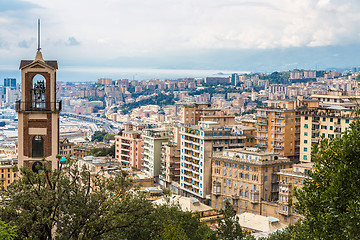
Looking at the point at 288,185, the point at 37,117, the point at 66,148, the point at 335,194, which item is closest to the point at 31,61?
the point at 37,117

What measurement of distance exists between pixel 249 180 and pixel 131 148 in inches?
918

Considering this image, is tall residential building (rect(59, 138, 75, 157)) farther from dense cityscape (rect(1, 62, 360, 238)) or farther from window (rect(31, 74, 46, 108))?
window (rect(31, 74, 46, 108))

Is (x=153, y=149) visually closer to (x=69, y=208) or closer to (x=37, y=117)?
(x=37, y=117)

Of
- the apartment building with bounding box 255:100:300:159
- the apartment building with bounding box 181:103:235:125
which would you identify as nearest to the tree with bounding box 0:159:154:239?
the apartment building with bounding box 255:100:300:159

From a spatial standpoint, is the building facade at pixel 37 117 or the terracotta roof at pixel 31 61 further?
the terracotta roof at pixel 31 61

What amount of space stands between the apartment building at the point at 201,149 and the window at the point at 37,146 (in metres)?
27.8

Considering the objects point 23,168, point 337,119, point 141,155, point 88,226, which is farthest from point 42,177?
point 141,155

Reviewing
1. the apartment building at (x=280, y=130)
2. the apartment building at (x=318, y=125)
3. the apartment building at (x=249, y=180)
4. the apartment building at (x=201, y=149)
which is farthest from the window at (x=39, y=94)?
the apartment building at (x=280, y=130)

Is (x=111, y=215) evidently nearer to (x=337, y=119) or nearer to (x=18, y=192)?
(x=18, y=192)

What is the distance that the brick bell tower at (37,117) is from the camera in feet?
53.2

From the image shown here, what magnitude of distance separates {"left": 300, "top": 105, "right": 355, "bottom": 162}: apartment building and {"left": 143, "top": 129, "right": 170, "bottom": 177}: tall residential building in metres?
14.8

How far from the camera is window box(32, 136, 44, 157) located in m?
16.3

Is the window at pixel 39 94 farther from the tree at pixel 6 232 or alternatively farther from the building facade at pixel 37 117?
the tree at pixel 6 232

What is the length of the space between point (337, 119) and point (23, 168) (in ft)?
99.1
